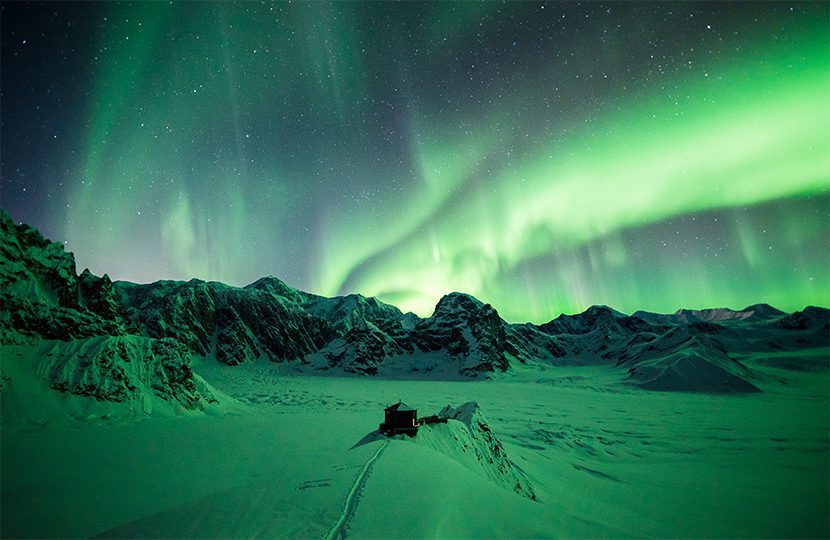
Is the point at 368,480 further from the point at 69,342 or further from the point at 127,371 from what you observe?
the point at 69,342

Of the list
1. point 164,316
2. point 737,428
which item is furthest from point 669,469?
point 164,316

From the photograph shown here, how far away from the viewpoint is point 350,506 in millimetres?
12000

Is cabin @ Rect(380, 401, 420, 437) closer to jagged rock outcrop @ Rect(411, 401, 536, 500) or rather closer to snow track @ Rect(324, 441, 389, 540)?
jagged rock outcrop @ Rect(411, 401, 536, 500)

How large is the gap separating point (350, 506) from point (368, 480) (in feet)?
6.76

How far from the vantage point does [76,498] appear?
53.4ft

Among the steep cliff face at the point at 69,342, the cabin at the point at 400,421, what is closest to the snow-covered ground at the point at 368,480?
the cabin at the point at 400,421

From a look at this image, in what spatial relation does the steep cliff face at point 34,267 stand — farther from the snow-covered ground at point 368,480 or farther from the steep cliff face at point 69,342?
the snow-covered ground at point 368,480

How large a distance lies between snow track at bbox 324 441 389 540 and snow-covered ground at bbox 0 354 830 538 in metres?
Result: 0.08

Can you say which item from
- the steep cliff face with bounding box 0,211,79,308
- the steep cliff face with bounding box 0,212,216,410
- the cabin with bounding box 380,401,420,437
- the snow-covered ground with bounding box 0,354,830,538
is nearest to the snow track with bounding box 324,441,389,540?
the snow-covered ground with bounding box 0,354,830,538

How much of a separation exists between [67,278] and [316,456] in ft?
156

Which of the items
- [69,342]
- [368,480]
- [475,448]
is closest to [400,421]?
[475,448]

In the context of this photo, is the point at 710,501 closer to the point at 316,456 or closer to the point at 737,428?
the point at 316,456

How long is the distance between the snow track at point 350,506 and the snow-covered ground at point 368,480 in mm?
77

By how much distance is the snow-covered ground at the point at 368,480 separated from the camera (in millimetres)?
11750
